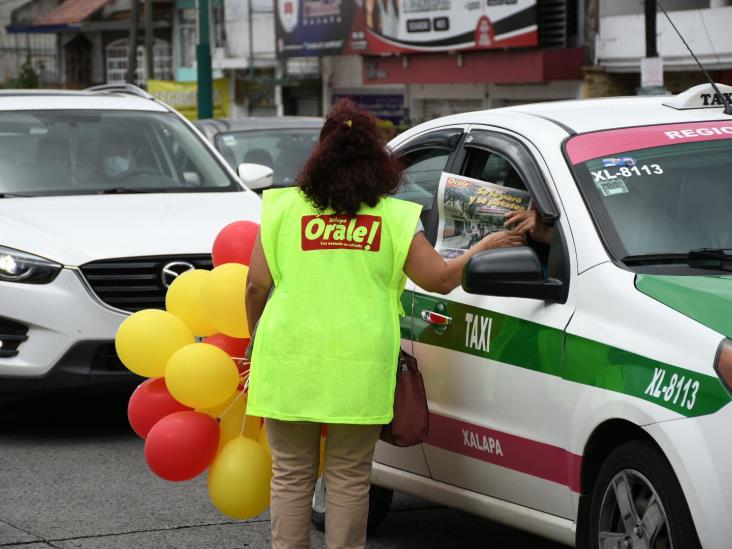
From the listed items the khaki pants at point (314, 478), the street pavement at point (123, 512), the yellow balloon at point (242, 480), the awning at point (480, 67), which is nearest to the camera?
the khaki pants at point (314, 478)

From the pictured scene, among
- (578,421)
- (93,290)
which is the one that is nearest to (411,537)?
(578,421)

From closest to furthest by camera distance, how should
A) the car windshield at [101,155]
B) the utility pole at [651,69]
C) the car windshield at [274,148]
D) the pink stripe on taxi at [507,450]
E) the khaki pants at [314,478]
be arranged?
the pink stripe on taxi at [507,450] → the khaki pants at [314,478] → the car windshield at [101,155] → the car windshield at [274,148] → the utility pole at [651,69]

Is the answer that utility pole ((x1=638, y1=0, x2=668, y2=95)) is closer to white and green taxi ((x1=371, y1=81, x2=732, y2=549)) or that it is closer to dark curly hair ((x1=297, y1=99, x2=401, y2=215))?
white and green taxi ((x1=371, y1=81, x2=732, y2=549))

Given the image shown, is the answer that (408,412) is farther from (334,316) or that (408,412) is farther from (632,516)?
(632,516)

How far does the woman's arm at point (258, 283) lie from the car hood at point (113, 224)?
326 cm

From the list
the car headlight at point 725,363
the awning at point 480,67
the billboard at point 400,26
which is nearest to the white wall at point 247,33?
the billboard at point 400,26

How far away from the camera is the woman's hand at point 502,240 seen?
484 centimetres

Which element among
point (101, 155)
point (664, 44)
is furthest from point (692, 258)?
point (664, 44)

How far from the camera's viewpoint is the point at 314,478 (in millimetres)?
4723

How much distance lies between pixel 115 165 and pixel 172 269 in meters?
1.52

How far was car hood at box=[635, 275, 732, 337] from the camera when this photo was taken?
4020 mm

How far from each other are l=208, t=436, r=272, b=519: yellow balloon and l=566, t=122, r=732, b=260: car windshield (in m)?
1.39

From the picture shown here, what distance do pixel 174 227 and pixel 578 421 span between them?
4.28 meters

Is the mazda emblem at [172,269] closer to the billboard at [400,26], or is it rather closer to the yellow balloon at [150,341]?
the yellow balloon at [150,341]
